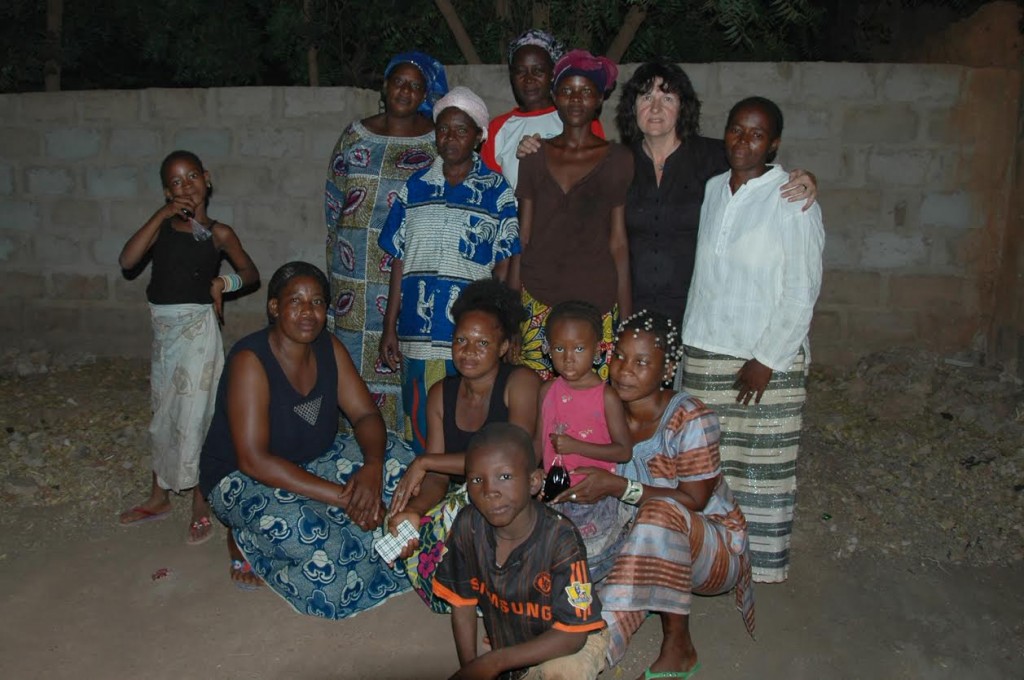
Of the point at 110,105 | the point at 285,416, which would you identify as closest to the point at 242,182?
the point at 110,105

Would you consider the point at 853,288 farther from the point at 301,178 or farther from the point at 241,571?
the point at 241,571

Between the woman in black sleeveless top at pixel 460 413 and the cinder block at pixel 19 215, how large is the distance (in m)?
4.00

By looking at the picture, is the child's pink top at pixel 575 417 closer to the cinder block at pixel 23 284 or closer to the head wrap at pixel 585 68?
the head wrap at pixel 585 68

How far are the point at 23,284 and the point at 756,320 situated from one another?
198 inches

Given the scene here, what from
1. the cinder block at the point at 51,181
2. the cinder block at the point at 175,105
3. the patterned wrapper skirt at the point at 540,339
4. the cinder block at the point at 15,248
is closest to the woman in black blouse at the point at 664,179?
the patterned wrapper skirt at the point at 540,339

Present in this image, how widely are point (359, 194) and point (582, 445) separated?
1.78 metres

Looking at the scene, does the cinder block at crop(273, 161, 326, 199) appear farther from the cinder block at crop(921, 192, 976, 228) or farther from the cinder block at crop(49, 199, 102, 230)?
the cinder block at crop(921, 192, 976, 228)

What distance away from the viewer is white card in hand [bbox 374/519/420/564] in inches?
116

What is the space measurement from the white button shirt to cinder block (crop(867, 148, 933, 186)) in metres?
2.48

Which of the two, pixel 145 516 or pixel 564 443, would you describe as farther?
pixel 145 516

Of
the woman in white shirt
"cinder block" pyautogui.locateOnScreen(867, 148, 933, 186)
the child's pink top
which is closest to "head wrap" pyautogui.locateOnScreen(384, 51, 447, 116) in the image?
the woman in white shirt

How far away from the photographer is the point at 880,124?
17.3 ft

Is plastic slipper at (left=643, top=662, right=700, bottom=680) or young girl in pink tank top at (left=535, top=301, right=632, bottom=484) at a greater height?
young girl in pink tank top at (left=535, top=301, right=632, bottom=484)

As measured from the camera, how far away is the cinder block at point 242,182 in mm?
5688
